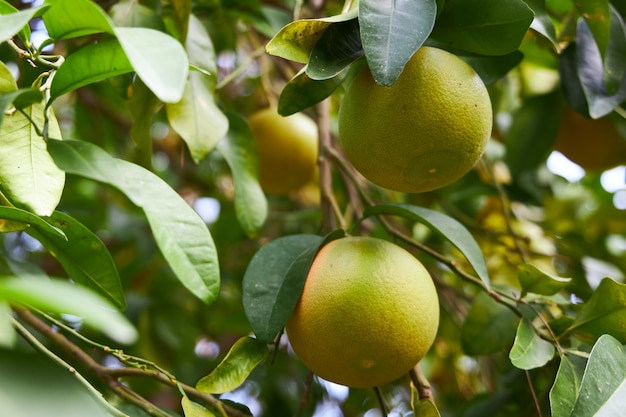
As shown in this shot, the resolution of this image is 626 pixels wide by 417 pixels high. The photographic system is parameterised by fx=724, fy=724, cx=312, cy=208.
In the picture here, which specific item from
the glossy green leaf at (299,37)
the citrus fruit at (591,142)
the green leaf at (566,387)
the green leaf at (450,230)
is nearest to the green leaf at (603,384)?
the green leaf at (566,387)

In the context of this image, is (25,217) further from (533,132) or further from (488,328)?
(533,132)

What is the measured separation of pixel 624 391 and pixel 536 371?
391 mm

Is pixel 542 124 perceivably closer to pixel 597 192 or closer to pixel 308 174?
pixel 308 174

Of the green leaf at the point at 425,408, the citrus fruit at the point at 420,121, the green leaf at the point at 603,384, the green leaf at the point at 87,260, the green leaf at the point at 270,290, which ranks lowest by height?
the green leaf at the point at 425,408

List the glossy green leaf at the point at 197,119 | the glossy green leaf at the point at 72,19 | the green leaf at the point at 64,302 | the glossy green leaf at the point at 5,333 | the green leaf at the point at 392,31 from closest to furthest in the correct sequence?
the green leaf at the point at 64,302 → the glossy green leaf at the point at 5,333 → the glossy green leaf at the point at 72,19 → the green leaf at the point at 392,31 → the glossy green leaf at the point at 197,119

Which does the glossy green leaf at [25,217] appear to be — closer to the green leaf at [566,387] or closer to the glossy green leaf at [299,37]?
the glossy green leaf at [299,37]

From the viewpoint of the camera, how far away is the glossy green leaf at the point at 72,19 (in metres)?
0.58

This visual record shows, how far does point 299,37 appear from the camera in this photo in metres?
0.77

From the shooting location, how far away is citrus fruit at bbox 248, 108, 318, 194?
54.7 inches

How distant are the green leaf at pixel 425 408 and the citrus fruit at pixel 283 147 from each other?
0.66m

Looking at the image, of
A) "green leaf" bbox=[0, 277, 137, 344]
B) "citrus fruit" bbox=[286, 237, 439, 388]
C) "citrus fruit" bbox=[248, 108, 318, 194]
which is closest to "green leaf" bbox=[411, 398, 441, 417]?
"citrus fruit" bbox=[286, 237, 439, 388]

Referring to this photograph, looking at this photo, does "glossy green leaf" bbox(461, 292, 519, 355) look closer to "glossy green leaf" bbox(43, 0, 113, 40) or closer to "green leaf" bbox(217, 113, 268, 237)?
"green leaf" bbox(217, 113, 268, 237)

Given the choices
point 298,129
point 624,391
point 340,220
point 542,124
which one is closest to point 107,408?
point 340,220

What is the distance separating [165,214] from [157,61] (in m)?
0.17
